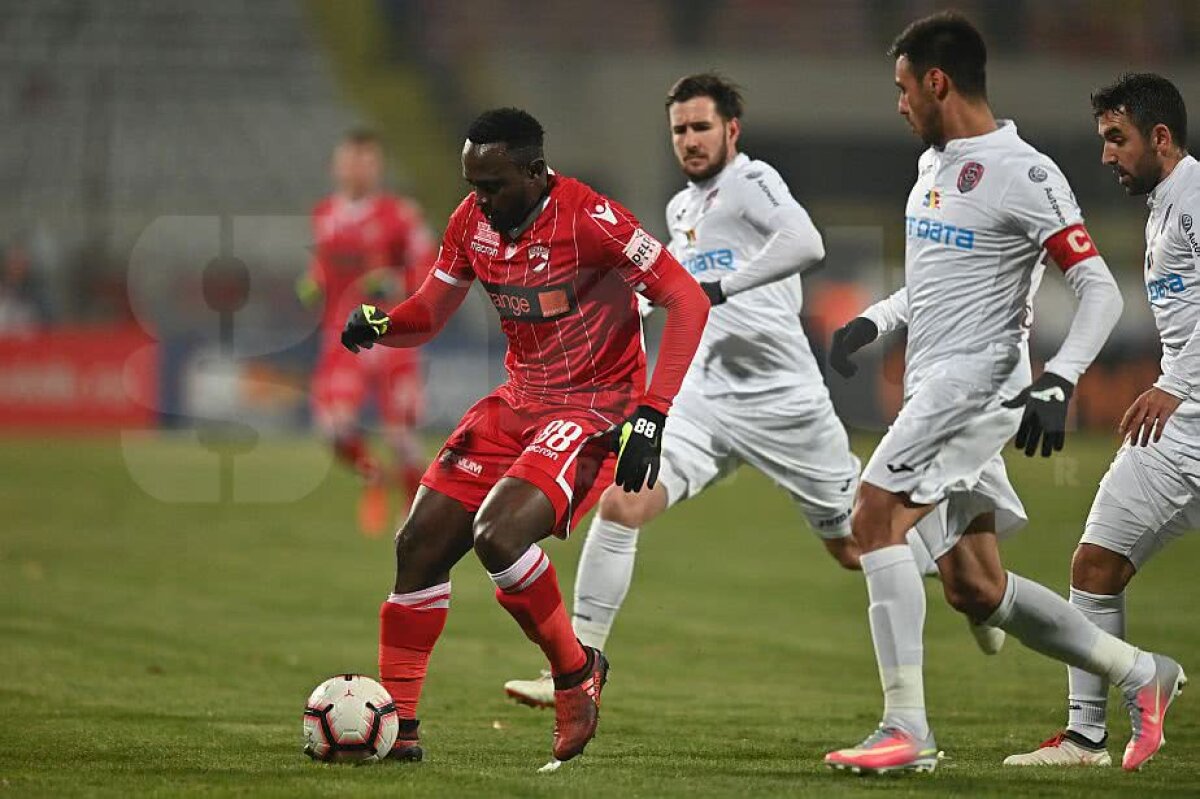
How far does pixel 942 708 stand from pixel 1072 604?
136cm

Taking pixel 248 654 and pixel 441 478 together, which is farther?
pixel 248 654

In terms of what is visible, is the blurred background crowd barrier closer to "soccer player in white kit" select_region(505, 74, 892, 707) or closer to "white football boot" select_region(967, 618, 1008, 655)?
"soccer player in white kit" select_region(505, 74, 892, 707)

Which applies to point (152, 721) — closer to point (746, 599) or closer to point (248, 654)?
point (248, 654)

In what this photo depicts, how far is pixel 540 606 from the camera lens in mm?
5531

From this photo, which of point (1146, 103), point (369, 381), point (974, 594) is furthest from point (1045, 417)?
point (369, 381)

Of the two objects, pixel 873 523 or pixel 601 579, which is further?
pixel 601 579

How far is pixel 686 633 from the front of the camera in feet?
30.5

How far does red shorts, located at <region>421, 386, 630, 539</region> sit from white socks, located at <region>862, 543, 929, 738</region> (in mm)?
962

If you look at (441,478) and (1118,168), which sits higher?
(1118,168)

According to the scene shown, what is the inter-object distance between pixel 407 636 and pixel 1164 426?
2611 millimetres

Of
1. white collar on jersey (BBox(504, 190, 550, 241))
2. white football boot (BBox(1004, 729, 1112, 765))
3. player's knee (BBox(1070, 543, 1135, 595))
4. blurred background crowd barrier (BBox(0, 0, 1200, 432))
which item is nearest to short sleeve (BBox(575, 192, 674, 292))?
white collar on jersey (BBox(504, 190, 550, 241))

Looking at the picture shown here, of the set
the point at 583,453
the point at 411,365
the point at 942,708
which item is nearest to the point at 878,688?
the point at 942,708

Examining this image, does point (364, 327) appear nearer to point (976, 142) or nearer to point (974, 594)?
point (976, 142)

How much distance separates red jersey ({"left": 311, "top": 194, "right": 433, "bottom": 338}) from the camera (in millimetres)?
14094
